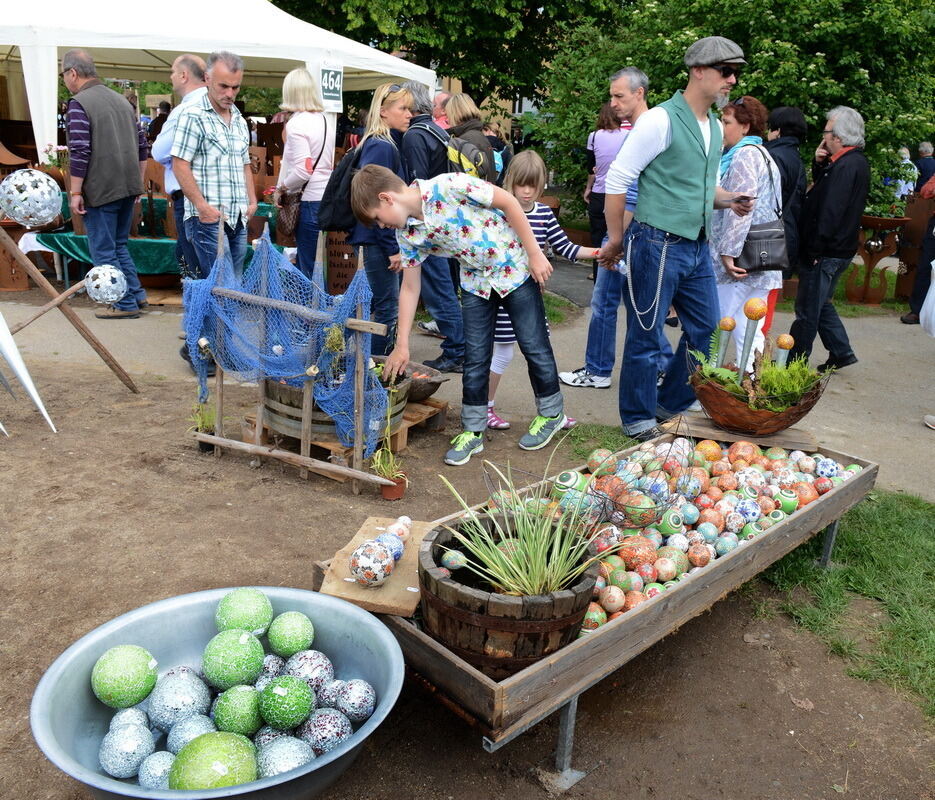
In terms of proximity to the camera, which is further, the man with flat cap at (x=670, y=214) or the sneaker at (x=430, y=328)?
the sneaker at (x=430, y=328)

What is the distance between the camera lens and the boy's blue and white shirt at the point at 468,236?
4055 millimetres

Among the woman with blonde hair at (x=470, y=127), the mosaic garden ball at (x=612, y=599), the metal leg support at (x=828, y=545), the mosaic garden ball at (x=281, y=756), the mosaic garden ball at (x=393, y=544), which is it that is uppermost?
the woman with blonde hair at (x=470, y=127)

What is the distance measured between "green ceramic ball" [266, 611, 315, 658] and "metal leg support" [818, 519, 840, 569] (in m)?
2.42

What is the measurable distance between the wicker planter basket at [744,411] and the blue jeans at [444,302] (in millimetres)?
2508

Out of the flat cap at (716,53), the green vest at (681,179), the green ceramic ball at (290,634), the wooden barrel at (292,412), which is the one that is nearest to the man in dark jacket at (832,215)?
the green vest at (681,179)

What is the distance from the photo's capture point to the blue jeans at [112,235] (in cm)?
712

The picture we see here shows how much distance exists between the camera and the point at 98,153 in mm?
6883

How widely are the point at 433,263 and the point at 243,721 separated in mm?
4448

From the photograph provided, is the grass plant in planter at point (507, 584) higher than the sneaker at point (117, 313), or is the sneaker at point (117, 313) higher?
the grass plant in planter at point (507, 584)

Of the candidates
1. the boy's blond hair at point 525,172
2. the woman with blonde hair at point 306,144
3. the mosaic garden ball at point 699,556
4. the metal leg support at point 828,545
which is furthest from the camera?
the woman with blonde hair at point 306,144

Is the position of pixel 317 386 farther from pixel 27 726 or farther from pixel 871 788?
pixel 871 788

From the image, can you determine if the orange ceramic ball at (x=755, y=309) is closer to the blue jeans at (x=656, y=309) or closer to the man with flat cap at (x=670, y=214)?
the man with flat cap at (x=670, y=214)

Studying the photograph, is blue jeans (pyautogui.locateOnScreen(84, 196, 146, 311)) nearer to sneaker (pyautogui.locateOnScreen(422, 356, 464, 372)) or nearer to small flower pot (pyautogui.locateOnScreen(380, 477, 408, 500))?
sneaker (pyautogui.locateOnScreen(422, 356, 464, 372))

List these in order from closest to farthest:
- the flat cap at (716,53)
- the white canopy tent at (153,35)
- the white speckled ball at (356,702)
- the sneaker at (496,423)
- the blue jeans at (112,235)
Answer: the white speckled ball at (356,702) → the flat cap at (716,53) → the sneaker at (496,423) → the blue jeans at (112,235) → the white canopy tent at (153,35)
